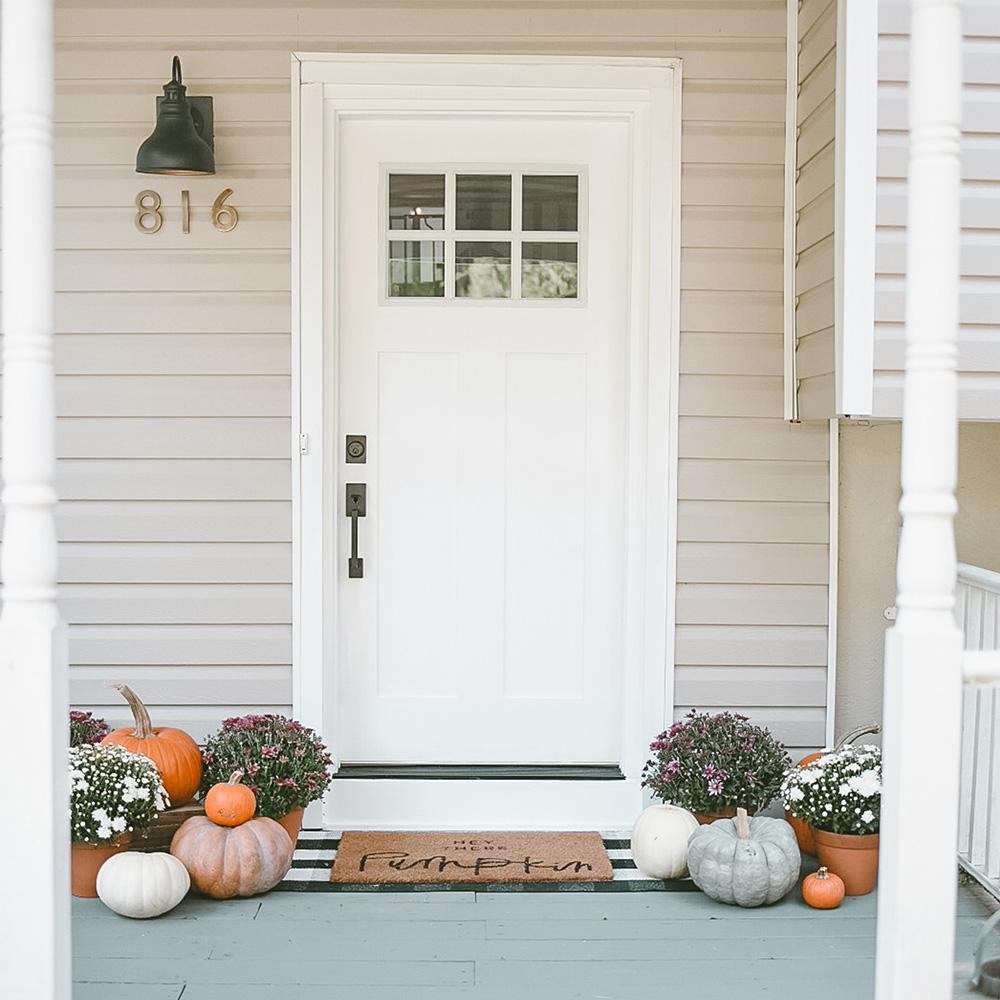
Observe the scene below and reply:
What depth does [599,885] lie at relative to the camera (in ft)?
10.5

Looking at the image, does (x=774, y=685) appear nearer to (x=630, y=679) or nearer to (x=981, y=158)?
(x=630, y=679)

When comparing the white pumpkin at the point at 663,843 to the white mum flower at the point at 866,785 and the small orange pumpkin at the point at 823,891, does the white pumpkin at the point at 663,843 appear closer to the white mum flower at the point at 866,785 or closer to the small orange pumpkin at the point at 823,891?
the small orange pumpkin at the point at 823,891

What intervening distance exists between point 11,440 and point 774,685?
2439 millimetres

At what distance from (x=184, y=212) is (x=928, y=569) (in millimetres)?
2477

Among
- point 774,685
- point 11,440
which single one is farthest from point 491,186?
point 11,440

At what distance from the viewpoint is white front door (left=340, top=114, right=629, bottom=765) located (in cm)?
363

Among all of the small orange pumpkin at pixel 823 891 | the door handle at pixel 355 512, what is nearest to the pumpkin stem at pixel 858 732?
the small orange pumpkin at pixel 823 891

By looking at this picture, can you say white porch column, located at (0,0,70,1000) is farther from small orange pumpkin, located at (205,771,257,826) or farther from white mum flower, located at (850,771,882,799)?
white mum flower, located at (850,771,882,799)

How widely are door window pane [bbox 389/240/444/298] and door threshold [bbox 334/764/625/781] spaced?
1452 millimetres

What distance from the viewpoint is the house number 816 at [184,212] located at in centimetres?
352

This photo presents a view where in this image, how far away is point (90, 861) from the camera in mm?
3039

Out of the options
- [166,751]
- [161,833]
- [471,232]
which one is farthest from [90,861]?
[471,232]

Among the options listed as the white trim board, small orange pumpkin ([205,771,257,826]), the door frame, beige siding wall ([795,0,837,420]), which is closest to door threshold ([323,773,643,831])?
the door frame

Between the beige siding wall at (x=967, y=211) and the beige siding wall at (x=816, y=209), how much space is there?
0.55 feet
